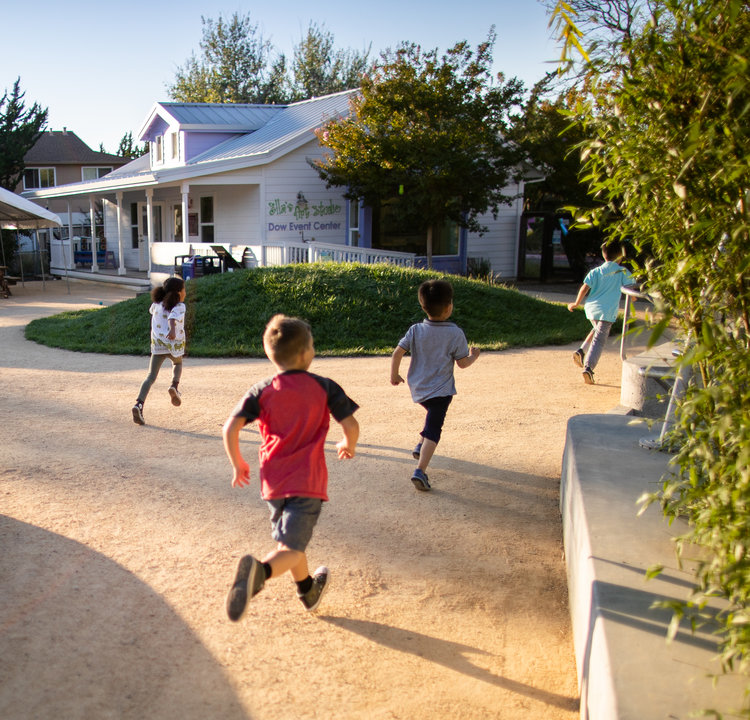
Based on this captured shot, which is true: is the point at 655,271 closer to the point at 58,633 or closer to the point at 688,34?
the point at 688,34

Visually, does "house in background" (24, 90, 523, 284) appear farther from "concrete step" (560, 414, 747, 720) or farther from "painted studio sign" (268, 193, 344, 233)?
"concrete step" (560, 414, 747, 720)

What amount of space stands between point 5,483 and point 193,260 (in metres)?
14.1

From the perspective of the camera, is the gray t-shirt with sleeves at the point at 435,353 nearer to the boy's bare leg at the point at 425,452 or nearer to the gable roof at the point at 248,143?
the boy's bare leg at the point at 425,452

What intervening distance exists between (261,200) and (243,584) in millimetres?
19188

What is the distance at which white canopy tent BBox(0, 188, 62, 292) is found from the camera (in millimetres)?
20609

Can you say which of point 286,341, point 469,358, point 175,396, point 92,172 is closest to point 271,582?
point 286,341

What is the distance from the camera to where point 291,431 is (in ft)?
11.0

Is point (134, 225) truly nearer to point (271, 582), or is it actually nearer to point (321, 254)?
point (321, 254)

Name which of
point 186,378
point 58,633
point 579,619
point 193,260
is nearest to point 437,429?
point 579,619

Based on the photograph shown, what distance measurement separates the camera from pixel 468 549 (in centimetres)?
445

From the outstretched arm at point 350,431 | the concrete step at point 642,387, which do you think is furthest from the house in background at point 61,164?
the outstretched arm at point 350,431

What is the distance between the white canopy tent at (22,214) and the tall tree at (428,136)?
26.8ft

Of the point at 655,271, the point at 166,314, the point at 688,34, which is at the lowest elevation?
the point at 166,314

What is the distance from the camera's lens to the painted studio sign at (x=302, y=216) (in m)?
21.5
